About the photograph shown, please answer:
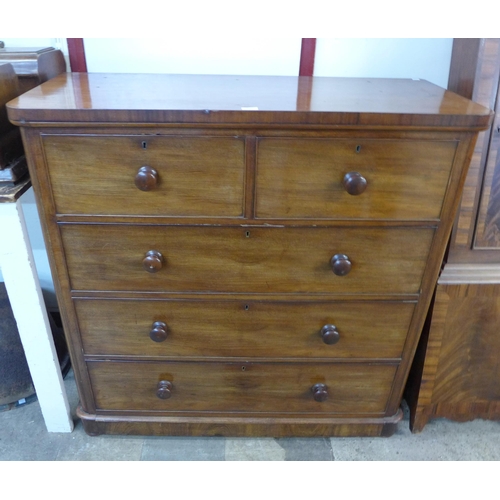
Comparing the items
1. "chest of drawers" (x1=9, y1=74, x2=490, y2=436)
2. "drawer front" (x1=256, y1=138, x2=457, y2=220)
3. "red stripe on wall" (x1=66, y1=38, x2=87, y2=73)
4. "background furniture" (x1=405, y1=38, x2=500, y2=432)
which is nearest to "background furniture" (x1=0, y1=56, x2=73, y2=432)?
"chest of drawers" (x1=9, y1=74, x2=490, y2=436)

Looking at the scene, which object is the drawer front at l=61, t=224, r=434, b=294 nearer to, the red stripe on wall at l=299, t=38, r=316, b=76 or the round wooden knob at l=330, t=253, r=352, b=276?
the round wooden knob at l=330, t=253, r=352, b=276

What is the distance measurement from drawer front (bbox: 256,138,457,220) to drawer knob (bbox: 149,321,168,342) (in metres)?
0.41

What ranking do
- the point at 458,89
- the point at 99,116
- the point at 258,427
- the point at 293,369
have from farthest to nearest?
the point at 258,427 → the point at 293,369 → the point at 458,89 → the point at 99,116

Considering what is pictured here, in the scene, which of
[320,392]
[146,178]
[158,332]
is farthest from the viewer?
[320,392]

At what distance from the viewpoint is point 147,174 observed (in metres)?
0.98

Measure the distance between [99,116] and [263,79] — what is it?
1.79 ft

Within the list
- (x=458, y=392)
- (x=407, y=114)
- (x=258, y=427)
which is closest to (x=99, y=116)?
(x=407, y=114)

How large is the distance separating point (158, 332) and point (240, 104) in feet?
2.03

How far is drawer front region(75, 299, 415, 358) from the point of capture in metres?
1.19

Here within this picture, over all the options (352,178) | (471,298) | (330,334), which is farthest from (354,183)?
(471,298)

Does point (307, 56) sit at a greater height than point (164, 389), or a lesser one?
greater

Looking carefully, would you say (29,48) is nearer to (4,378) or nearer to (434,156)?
(4,378)

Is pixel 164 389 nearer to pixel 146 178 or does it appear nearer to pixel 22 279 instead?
pixel 22 279

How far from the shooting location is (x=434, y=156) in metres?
1.00
